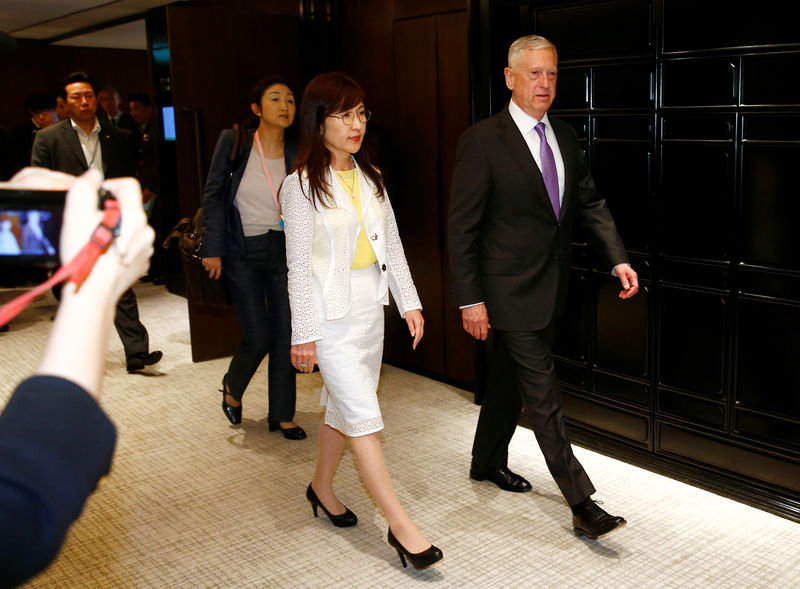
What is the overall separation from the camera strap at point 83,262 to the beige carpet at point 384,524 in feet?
7.27

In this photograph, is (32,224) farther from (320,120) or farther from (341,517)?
(341,517)

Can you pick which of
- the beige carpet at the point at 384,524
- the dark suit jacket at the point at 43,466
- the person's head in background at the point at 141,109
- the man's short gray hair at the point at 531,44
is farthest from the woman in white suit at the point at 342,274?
the person's head in background at the point at 141,109

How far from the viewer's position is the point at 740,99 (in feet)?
10.3

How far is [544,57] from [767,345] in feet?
4.43

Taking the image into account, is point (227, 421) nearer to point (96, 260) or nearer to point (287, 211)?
Result: point (287, 211)

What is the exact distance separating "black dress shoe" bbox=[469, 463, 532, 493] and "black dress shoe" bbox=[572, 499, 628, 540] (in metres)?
0.45

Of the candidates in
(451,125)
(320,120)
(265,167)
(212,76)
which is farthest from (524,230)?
(212,76)

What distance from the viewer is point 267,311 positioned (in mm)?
4223

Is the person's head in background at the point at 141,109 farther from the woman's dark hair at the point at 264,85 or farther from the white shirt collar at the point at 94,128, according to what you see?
the woman's dark hair at the point at 264,85

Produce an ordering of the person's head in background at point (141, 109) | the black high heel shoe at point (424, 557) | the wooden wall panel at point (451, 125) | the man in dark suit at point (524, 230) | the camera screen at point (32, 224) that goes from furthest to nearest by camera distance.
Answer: the person's head in background at point (141, 109)
the wooden wall panel at point (451, 125)
the man in dark suit at point (524, 230)
the black high heel shoe at point (424, 557)
the camera screen at point (32, 224)

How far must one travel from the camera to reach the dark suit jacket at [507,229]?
311cm

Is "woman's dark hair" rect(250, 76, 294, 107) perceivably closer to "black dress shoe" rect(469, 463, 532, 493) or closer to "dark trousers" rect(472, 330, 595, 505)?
"dark trousers" rect(472, 330, 595, 505)

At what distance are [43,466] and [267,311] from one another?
3.51 meters

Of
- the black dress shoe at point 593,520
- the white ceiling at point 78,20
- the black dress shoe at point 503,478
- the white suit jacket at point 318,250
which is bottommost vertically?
the black dress shoe at point 503,478
